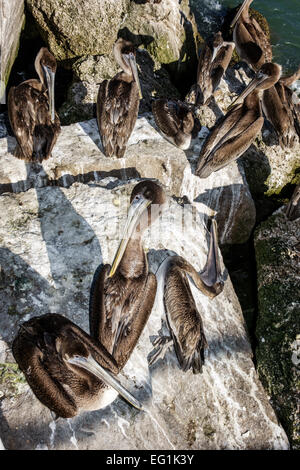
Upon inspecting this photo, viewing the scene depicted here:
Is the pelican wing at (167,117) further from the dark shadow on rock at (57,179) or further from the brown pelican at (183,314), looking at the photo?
the brown pelican at (183,314)

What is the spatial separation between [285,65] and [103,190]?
7088mm

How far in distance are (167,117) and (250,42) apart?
10.8 ft

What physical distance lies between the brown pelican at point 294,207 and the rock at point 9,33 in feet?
15.0

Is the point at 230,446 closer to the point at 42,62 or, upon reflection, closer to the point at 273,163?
the point at 273,163

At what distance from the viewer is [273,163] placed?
6691 millimetres

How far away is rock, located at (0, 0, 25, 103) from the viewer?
21.1ft

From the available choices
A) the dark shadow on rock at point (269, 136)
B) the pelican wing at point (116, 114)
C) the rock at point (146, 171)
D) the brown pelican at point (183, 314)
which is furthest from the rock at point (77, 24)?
the brown pelican at point (183, 314)

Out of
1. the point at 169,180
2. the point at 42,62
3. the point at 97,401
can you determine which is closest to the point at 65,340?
the point at 97,401

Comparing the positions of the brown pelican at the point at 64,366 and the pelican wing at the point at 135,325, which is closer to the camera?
the brown pelican at the point at 64,366

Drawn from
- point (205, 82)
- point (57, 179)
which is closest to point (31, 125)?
point (57, 179)

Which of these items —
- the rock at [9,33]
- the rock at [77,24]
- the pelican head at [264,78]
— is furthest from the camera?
the rock at [77,24]

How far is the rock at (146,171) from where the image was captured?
209 inches

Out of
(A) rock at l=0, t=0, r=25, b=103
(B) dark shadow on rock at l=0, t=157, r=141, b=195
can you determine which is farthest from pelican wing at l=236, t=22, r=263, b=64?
(A) rock at l=0, t=0, r=25, b=103

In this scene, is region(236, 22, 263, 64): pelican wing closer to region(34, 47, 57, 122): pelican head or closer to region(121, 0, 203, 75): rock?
region(121, 0, 203, 75): rock
